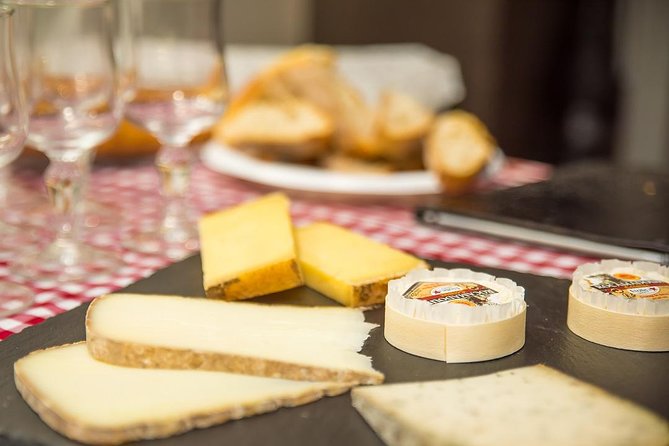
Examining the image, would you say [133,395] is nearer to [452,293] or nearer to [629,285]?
[452,293]

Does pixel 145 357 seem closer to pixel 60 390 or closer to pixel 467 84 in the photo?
pixel 60 390

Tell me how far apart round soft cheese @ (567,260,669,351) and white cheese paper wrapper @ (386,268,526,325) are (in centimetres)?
6

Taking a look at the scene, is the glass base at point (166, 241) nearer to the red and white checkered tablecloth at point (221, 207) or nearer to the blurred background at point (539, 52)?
the red and white checkered tablecloth at point (221, 207)

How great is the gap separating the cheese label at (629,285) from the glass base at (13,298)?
62 cm

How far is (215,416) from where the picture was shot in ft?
2.22

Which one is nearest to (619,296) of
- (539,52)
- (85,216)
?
(85,216)

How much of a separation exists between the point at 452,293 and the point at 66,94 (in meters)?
0.58

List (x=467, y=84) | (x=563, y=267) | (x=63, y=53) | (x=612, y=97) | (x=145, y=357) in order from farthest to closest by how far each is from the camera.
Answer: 1. (x=612, y=97)
2. (x=467, y=84)
3. (x=563, y=267)
4. (x=63, y=53)
5. (x=145, y=357)

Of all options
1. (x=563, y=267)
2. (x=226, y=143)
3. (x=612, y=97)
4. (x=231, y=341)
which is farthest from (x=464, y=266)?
(x=612, y=97)

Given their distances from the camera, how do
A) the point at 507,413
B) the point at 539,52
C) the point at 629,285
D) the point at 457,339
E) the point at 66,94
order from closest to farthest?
the point at 507,413, the point at 457,339, the point at 629,285, the point at 66,94, the point at 539,52

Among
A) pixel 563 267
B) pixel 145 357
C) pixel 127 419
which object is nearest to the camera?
pixel 127 419

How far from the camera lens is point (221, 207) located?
154 cm

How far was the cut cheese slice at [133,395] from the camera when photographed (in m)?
0.65

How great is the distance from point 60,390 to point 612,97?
353 centimetres
